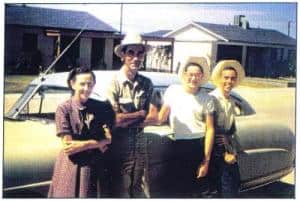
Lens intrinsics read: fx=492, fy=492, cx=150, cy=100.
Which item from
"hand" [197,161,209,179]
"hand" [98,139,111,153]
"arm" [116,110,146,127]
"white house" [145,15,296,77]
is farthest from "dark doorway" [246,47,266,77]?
"hand" [98,139,111,153]

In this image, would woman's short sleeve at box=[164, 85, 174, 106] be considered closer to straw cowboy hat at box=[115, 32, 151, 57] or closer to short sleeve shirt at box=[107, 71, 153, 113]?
short sleeve shirt at box=[107, 71, 153, 113]

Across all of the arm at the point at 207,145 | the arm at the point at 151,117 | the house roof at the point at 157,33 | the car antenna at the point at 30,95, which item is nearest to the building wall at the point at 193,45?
the house roof at the point at 157,33

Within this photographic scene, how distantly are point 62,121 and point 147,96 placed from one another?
87 cm

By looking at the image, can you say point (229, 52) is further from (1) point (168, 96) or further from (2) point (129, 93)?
(2) point (129, 93)

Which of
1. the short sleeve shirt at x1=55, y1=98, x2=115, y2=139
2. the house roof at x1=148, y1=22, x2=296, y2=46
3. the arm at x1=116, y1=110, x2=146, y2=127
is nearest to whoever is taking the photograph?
the short sleeve shirt at x1=55, y1=98, x2=115, y2=139

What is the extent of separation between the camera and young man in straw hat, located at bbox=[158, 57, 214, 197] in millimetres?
4906

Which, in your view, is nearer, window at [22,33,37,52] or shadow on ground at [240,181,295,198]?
window at [22,33,37,52]

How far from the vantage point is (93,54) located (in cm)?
490

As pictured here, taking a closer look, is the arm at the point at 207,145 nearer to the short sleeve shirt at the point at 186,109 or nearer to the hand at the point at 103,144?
the short sleeve shirt at the point at 186,109

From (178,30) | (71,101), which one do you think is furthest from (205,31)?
(71,101)

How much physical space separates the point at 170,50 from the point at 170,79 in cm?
31

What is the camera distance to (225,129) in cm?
504

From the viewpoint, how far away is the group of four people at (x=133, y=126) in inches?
188

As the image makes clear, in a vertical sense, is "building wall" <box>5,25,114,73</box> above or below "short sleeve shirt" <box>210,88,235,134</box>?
above
